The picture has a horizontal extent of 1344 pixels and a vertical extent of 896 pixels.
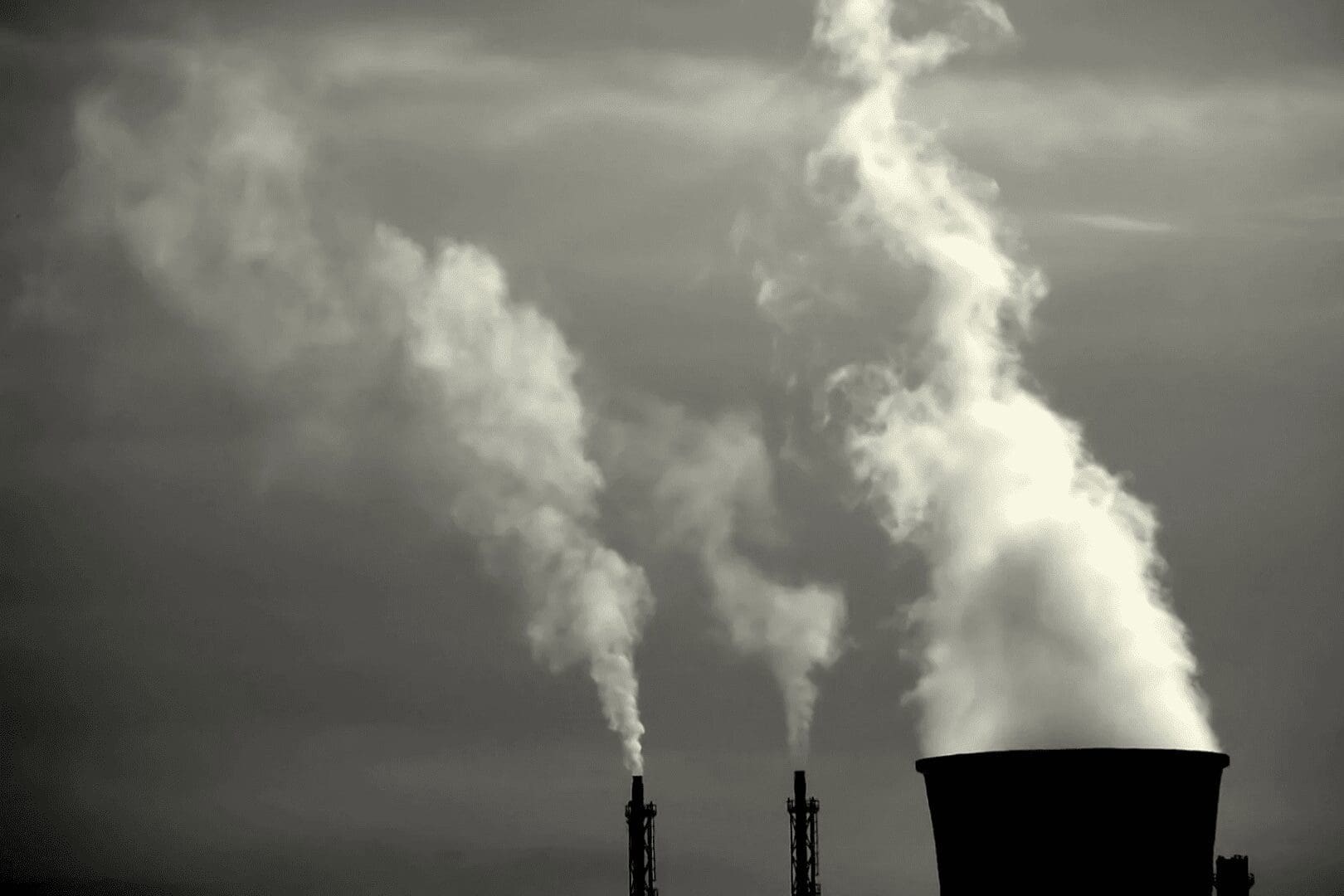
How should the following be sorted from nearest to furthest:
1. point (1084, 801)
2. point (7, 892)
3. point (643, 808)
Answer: point (1084, 801) < point (643, 808) < point (7, 892)

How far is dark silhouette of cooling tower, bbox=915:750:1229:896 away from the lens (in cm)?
3772

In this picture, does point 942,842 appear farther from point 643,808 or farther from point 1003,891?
point 643,808

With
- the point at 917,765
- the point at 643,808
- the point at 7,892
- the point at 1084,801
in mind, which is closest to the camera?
the point at 1084,801

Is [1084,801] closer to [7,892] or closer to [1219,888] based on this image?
[1219,888]

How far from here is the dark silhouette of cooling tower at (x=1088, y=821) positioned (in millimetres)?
37719

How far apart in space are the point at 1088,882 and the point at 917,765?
3894 millimetres

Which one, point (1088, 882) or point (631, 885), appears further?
point (631, 885)

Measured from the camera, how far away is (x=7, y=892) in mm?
106188

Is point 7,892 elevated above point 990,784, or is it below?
above

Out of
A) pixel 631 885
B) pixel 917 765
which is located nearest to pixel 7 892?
pixel 631 885

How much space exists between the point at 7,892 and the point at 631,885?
64.6 m

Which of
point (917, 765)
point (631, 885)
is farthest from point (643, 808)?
point (917, 765)

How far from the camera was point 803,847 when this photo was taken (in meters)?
50.9

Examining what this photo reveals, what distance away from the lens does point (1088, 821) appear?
124 ft
